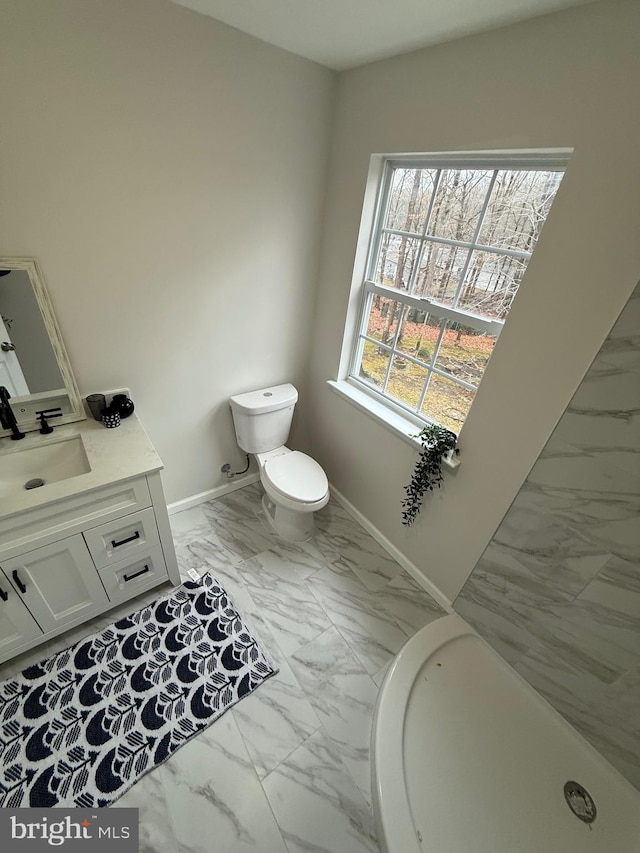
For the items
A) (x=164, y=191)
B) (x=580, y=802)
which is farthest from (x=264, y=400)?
(x=580, y=802)

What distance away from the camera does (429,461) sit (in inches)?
61.6

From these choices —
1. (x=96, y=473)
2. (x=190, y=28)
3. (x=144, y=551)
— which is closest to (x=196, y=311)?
(x=96, y=473)

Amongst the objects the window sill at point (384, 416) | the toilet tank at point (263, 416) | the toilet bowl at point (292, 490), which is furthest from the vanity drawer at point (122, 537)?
the window sill at point (384, 416)

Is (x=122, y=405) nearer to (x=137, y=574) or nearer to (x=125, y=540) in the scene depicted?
(x=125, y=540)

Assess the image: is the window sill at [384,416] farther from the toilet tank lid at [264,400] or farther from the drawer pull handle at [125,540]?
the drawer pull handle at [125,540]

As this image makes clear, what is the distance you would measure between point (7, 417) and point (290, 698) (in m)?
1.61

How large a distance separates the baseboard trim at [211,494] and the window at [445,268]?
1087 millimetres

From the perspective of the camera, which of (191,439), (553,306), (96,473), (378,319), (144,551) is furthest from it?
(191,439)

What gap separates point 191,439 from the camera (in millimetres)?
2035

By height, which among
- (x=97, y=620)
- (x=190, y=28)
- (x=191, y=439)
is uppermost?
(x=190, y=28)

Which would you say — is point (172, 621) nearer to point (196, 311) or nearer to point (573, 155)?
point (196, 311)

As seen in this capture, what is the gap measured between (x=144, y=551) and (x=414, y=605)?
4.39 ft

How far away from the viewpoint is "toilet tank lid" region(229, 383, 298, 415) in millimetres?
1967

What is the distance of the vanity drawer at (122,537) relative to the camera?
136 cm
